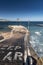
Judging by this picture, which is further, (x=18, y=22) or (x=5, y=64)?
(x=18, y=22)

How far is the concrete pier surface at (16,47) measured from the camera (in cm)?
190

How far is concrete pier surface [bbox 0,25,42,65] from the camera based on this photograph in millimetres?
1900

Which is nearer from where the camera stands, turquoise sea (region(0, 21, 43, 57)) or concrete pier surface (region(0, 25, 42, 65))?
concrete pier surface (region(0, 25, 42, 65))

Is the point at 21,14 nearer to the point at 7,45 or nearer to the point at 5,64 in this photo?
the point at 7,45

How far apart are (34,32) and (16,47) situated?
35 centimetres

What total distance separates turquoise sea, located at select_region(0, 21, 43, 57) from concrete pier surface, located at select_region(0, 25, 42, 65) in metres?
0.05

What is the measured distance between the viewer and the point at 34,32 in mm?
2053

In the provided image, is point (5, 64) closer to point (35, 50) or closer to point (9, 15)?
point (35, 50)

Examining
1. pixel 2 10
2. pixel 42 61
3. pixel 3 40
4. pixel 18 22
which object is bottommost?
pixel 42 61

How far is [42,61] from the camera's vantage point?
6.57 feet

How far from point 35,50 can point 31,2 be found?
0.70m

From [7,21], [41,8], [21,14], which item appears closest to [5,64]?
[7,21]

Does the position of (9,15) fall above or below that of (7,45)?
above

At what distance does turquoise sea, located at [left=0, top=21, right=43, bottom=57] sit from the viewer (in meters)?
2.02
